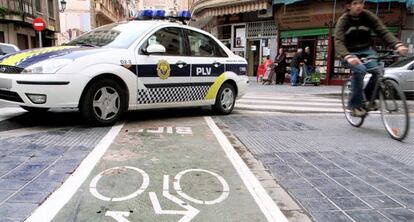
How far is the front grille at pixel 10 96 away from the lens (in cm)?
526

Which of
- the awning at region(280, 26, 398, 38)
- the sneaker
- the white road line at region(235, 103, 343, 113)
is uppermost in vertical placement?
the awning at region(280, 26, 398, 38)

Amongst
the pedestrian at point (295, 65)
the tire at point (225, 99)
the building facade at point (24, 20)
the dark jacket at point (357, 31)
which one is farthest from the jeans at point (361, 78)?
the building facade at point (24, 20)

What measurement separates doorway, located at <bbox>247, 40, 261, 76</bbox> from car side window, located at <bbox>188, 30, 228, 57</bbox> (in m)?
15.6

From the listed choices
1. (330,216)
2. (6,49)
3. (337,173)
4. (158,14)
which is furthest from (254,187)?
(6,49)

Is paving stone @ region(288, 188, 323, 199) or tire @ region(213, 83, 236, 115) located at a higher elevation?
tire @ region(213, 83, 236, 115)

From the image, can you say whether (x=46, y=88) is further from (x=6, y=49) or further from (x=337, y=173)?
(x=6, y=49)

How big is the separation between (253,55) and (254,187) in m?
20.6

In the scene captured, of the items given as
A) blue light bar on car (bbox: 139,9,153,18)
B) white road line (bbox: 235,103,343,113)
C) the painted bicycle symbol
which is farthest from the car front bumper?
white road line (bbox: 235,103,343,113)

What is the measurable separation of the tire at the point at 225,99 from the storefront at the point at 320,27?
1151 centimetres

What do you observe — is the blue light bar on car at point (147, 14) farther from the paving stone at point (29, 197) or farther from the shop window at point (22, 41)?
the shop window at point (22, 41)

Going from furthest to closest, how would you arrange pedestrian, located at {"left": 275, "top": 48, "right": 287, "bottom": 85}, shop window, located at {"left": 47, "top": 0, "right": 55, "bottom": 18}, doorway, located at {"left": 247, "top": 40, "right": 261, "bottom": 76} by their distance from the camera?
1. shop window, located at {"left": 47, "top": 0, "right": 55, "bottom": 18}
2. doorway, located at {"left": 247, "top": 40, "right": 261, "bottom": 76}
3. pedestrian, located at {"left": 275, "top": 48, "right": 287, "bottom": 85}

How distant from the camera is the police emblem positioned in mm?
6309

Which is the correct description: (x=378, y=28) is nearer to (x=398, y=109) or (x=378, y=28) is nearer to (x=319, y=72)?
(x=398, y=109)

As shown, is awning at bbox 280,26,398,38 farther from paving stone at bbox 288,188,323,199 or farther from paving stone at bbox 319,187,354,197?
paving stone at bbox 288,188,323,199
